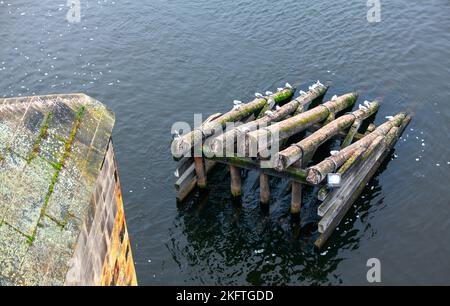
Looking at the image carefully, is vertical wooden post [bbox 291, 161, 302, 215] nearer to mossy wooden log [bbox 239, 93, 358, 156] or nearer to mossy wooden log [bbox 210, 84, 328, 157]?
mossy wooden log [bbox 239, 93, 358, 156]

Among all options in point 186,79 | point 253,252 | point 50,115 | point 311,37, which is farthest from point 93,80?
point 50,115

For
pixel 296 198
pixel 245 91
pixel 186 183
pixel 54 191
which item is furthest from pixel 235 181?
pixel 54 191

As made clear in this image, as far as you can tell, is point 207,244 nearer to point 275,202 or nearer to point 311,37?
point 275,202

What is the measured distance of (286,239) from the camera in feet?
71.1

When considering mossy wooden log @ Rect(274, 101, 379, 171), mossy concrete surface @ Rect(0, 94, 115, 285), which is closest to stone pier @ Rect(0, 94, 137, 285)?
mossy concrete surface @ Rect(0, 94, 115, 285)

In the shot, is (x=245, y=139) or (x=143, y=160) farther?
(x=143, y=160)

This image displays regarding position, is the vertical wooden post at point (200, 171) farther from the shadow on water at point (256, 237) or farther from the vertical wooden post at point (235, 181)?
the vertical wooden post at point (235, 181)

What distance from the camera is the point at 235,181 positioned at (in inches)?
896

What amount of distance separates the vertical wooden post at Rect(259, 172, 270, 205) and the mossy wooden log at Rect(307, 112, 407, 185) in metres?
2.35

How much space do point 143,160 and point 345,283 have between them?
10.7 m

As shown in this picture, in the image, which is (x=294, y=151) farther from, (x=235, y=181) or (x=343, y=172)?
(x=235, y=181)

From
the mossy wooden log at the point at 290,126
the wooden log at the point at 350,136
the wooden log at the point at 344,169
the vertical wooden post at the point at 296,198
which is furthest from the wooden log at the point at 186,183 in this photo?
the wooden log at the point at 350,136

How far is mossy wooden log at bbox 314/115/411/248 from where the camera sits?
20703 mm

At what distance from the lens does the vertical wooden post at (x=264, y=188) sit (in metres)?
21.8
